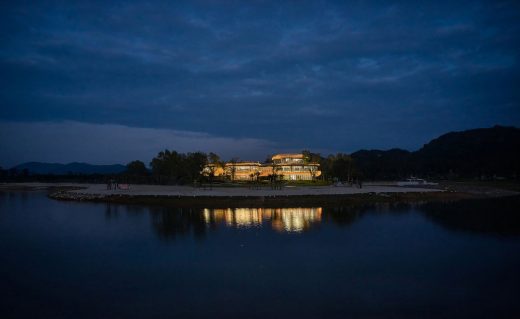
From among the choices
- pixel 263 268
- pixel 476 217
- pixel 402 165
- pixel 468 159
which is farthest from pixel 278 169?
pixel 263 268

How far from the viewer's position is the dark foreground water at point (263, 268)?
499 inches

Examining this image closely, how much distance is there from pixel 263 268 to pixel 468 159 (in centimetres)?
13282

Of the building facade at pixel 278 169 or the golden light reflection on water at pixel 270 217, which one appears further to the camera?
the building facade at pixel 278 169

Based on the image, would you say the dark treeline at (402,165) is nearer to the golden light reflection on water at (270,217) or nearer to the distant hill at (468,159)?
the distant hill at (468,159)

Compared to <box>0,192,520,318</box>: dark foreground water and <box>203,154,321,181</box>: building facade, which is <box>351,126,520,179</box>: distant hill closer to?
<box>203,154,321,181</box>: building facade

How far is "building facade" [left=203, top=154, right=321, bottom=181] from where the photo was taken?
100812mm

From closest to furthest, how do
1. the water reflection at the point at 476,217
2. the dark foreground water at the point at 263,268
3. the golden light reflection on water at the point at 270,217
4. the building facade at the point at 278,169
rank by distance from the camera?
the dark foreground water at the point at 263,268
the water reflection at the point at 476,217
the golden light reflection on water at the point at 270,217
the building facade at the point at 278,169


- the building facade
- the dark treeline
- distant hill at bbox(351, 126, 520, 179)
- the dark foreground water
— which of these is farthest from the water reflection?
distant hill at bbox(351, 126, 520, 179)

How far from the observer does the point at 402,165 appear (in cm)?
13075

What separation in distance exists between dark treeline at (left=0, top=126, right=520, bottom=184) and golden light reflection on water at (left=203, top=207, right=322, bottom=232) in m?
43.0

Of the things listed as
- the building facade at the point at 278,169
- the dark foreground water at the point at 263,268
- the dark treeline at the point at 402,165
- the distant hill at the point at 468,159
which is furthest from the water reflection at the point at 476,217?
the distant hill at the point at 468,159

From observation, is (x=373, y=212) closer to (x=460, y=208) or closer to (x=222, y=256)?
(x=460, y=208)

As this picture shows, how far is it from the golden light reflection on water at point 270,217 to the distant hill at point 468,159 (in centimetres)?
8298

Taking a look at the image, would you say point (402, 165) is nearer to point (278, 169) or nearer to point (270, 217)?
point (278, 169)
